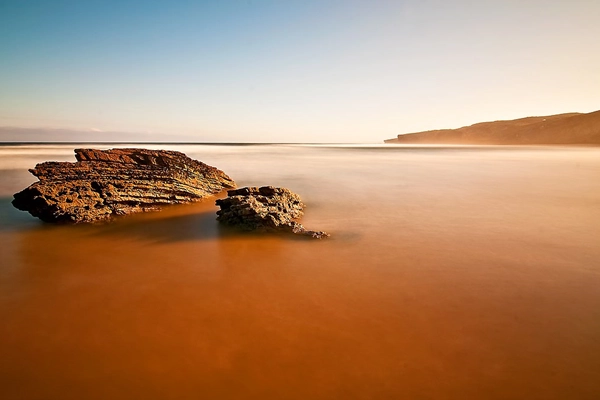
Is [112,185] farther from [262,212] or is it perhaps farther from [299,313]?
[299,313]

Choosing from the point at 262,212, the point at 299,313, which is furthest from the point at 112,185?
the point at 299,313

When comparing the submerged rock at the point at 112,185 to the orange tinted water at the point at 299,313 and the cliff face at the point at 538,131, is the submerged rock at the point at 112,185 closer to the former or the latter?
the orange tinted water at the point at 299,313

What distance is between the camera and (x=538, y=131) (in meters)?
88.5

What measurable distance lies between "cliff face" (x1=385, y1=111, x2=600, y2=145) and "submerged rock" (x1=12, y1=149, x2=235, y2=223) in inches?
3910

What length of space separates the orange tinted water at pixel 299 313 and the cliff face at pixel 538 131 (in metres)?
98.4

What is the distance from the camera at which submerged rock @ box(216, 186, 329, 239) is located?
21.5 ft

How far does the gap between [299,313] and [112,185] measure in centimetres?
704

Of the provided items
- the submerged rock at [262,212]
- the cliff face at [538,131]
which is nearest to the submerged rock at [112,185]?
the submerged rock at [262,212]

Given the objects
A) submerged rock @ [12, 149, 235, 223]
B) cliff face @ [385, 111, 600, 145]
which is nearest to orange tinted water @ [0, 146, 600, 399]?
submerged rock @ [12, 149, 235, 223]

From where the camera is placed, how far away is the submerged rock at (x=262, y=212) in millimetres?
6539

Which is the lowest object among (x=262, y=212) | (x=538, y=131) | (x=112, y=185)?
(x=262, y=212)

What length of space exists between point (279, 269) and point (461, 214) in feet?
19.6

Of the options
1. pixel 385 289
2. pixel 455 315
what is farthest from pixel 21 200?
pixel 455 315

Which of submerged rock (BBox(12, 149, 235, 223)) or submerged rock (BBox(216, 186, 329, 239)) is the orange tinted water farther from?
submerged rock (BBox(12, 149, 235, 223))
